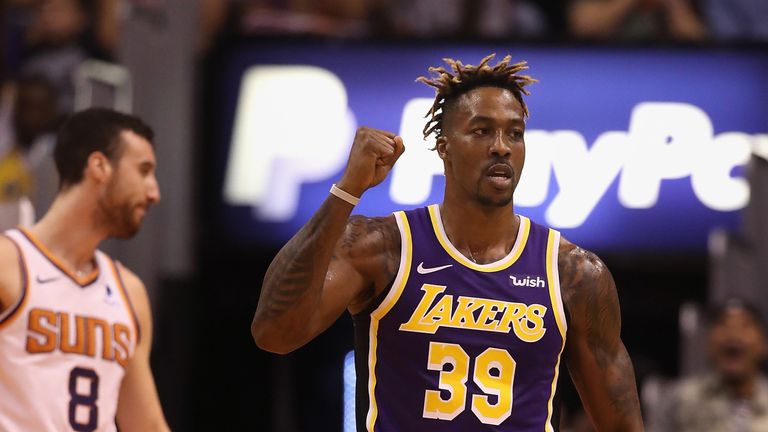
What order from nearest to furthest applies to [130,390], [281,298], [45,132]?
[281,298]
[130,390]
[45,132]

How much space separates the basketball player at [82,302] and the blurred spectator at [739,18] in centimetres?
632

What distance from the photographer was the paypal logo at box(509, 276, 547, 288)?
4723 millimetres

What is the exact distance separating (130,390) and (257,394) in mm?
5841

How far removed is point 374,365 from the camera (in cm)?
466

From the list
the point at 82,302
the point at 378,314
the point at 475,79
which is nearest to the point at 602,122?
the point at 82,302

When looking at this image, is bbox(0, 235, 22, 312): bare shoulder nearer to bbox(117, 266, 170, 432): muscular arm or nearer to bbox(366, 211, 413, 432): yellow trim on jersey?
bbox(117, 266, 170, 432): muscular arm

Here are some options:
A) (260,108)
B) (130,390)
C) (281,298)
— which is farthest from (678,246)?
(281,298)

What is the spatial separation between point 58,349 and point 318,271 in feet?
5.32

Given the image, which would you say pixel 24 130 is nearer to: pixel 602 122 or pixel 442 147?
pixel 602 122

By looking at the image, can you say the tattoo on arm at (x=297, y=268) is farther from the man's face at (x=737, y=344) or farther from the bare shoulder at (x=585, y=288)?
the man's face at (x=737, y=344)

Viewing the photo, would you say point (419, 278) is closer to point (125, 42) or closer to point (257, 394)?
point (125, 42)

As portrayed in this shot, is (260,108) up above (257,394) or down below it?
above

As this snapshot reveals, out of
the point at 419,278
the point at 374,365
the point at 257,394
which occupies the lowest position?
the point at 257,394

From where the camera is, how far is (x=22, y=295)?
5.57 meters
